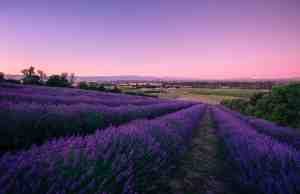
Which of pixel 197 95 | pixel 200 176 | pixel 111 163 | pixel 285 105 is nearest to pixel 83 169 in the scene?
pixel 111 163

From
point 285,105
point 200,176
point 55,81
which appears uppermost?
point 55,81

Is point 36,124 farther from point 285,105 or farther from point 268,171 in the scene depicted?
point 285,105

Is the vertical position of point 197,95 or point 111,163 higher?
point 111,163

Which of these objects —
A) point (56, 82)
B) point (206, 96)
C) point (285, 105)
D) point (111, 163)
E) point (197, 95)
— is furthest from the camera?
point (197, 95)

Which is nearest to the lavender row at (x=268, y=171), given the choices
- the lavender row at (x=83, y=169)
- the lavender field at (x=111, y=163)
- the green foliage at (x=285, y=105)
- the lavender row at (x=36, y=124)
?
the lavender field at (x=111, y=163)

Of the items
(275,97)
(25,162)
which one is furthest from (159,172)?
(275,97)

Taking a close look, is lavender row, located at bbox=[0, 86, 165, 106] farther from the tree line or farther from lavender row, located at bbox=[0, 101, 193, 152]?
the tree line

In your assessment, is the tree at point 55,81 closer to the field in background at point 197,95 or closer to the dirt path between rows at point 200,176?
the field in background at point 197,95

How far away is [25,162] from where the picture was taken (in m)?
1.06

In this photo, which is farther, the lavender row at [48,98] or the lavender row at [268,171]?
the lavender row at [48,98]

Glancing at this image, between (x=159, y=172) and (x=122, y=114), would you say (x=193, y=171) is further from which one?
(x=122, y=114)

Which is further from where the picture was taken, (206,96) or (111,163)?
(206,96)

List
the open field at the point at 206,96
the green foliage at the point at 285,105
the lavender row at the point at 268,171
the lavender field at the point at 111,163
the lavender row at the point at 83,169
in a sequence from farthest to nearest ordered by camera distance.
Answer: the open field at the point at 206,96, the green foliage at the point at 285,105, the lavender row at the point at 268,171, the lavender field at the point at 111,163, the lavender row at the point at 83,169

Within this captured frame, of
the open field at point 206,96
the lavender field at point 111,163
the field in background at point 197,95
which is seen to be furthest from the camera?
the open field at point 206,96
